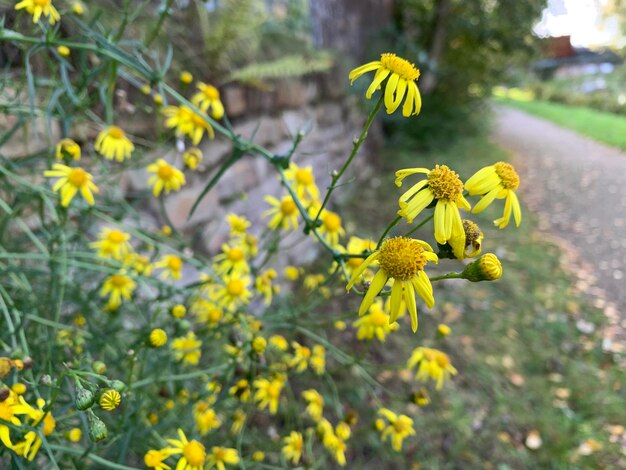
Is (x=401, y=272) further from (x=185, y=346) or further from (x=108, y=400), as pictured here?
(x=185, y=346)

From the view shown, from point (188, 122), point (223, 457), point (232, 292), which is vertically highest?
point (188, 122)

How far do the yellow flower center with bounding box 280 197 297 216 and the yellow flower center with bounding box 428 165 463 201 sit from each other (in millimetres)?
593

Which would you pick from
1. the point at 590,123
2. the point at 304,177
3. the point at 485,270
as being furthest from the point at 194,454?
the point at 590,123

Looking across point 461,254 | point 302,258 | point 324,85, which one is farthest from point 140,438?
point 324,85

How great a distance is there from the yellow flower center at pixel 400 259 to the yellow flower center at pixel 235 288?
0.65 m

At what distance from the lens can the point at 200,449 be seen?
0.83 metres

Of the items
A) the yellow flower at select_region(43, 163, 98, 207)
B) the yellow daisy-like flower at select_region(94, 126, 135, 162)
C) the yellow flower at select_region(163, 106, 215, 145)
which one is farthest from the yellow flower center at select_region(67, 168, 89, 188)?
the yellow flower at select_region(163, 106, 215, 145)

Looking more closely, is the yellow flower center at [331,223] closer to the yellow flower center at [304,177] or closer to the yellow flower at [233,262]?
the yellow flower center at [304,177]

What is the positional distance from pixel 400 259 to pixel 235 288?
67 centimetres

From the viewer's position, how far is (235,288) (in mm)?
1198

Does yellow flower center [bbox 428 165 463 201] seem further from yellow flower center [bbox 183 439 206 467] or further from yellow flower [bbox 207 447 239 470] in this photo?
yellow flower [bbox 207 447 239 470]

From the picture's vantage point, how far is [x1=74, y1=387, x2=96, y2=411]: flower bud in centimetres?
59

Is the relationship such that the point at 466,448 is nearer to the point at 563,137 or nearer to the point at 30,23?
the point at 30,23

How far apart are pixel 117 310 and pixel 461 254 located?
0.84m
